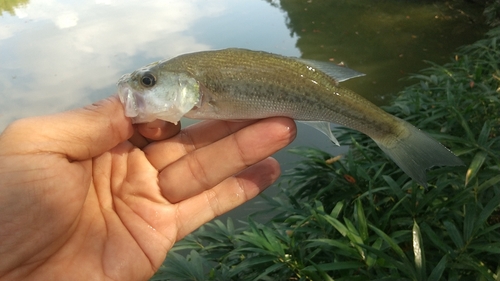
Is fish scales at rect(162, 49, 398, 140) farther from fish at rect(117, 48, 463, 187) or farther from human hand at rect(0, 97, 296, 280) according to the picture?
human hand at rect(0, 97, 296, 280)

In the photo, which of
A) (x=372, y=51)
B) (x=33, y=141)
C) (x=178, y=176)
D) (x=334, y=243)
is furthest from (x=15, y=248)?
(x=372, y=51)

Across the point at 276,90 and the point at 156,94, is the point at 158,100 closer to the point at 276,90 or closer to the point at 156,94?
the point at 156,94

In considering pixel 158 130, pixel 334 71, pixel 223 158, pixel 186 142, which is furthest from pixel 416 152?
pixel 158 130

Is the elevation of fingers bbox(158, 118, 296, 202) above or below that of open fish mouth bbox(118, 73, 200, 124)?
below

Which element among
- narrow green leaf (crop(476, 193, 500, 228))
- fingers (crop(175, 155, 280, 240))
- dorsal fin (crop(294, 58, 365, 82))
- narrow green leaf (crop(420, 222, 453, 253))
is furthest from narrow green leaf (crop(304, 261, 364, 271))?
dorsal fin (crop(294, 58, 365, 82))

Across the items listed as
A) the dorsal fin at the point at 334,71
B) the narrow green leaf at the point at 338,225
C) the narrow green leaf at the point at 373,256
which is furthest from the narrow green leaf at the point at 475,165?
the dorsal fin at the point at 334,71

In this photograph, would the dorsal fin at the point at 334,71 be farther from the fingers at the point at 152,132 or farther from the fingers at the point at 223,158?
the fingers at the point at 152,132
